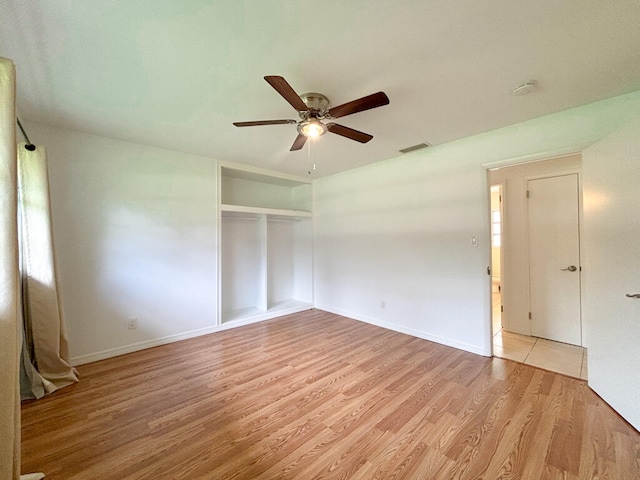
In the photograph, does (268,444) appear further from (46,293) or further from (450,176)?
(450,176)

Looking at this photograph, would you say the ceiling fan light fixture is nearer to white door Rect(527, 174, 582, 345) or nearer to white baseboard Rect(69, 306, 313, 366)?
white baseboard Rect(69, 306, 313, 366)

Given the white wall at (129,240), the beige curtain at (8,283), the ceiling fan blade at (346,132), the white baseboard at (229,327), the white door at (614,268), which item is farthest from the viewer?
the white baseboard at (229,327)

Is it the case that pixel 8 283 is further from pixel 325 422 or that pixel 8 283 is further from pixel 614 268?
pixel 614 268

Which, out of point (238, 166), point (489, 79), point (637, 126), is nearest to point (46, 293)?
point (238, 166)

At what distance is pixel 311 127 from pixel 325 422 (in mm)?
2260

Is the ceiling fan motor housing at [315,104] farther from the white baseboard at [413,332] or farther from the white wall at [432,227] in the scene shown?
the white baseboard at [413,332]

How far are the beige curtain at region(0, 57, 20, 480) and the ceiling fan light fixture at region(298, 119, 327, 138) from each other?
1.52 metres

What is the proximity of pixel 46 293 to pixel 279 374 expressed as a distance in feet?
7.41

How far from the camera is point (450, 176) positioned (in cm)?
311

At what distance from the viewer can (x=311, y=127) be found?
2.01 meters

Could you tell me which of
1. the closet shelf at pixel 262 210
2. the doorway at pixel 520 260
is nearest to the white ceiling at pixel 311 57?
the doorway at pixel 520 260

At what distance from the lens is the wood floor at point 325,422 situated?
1463 mm

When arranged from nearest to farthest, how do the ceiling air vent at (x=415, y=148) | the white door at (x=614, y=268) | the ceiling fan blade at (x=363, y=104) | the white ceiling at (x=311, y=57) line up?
the white ceiling at (x=311, y=57) < the ceiling fan blade at (x=363, y=104) < the white door at (x=614, y=268) < the ceiling air vent at (x=415, y=148)

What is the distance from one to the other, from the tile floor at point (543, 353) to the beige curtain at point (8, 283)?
3794 millimetres
